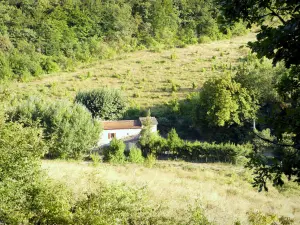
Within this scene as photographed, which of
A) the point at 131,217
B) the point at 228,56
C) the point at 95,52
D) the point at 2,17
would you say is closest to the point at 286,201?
the point at 131,217

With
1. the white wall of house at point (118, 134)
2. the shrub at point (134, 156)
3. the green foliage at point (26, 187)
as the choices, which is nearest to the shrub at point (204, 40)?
the white wall of house at point (118, 134)

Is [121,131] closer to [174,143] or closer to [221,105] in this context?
[174,143]

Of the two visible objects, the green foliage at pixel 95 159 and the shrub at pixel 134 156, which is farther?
the shrub at pixel 134 156

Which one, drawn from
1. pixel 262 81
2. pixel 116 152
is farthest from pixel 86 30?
pixel 116 152

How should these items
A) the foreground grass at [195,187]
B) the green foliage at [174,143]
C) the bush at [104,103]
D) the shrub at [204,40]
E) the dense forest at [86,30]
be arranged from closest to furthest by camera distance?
the foreground grass at [195,187] < the green foliage at [174,143] < the bush at [104,103] < the dense forest at [86,30] < the shrub at [204,40]

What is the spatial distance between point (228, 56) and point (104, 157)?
28635 mm

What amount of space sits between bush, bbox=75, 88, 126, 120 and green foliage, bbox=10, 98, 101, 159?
563 cm

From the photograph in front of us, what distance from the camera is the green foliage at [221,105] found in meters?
25.0

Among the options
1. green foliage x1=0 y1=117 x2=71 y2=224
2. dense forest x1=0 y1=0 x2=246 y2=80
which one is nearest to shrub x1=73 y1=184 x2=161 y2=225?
green foliage x1=0 y1=117 x2=71 y2=224

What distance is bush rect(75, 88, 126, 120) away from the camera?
3052cm

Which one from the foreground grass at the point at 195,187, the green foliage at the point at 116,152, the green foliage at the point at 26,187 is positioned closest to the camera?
the green foliage at the point at 26,187

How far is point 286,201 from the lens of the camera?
16266mm

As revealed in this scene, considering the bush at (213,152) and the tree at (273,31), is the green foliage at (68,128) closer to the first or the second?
the bush at (213,152)

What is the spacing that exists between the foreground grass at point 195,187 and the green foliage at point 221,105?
13.1 feet
